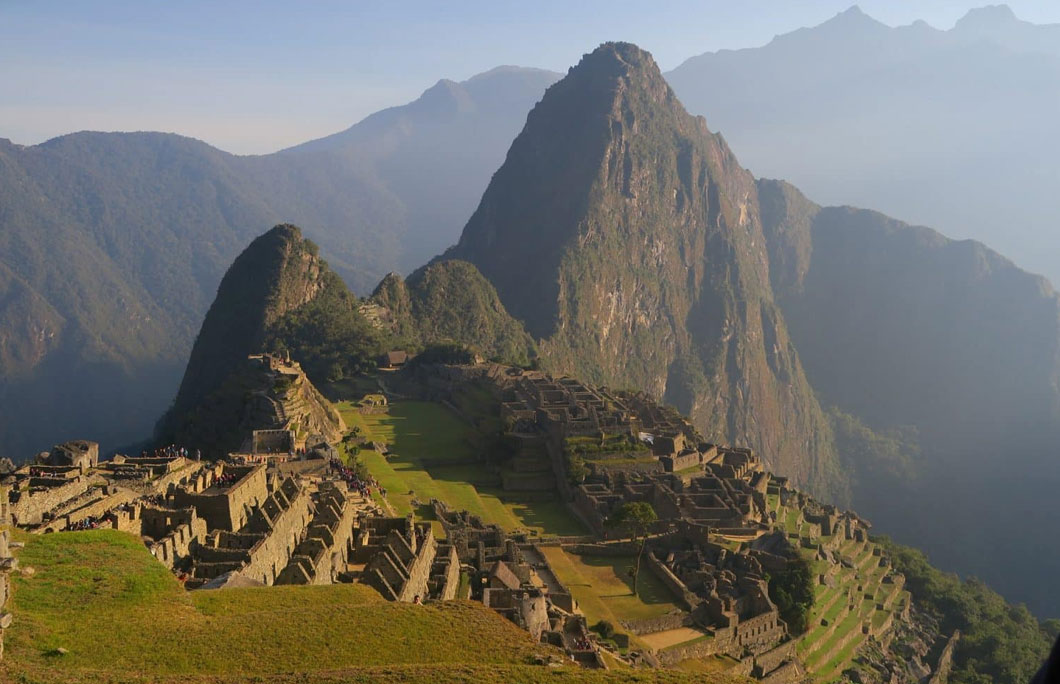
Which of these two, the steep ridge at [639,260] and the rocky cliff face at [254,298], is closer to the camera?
the rocky cliff face at [254,298]

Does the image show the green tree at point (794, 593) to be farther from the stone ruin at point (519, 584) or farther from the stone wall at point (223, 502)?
the stone wall at point (223, 502)

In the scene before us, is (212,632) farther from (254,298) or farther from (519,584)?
(254,298)

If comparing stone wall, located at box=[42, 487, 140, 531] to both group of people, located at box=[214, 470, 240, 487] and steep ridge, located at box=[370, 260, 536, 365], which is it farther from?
steep ridge, located at box=[370, 260, 536, 365]

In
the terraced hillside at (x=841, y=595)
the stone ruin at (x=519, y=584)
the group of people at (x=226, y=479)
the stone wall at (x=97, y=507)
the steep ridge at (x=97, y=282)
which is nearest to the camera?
the stone wall at (x=97, y=507)

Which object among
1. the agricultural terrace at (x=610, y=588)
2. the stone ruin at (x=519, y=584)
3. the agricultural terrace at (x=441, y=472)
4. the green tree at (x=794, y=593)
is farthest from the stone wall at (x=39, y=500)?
the green tree at (x=794, y=593)

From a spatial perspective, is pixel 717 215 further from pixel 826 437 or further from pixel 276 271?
pixel 276 271

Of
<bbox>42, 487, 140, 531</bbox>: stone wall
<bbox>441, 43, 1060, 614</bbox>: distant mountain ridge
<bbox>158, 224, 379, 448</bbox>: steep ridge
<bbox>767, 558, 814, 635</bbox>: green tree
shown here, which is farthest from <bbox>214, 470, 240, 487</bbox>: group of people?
<bbox>441, 43, 1060, 614</bbox>: distant mountain ridge

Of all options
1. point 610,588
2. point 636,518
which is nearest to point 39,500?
point 610,588
